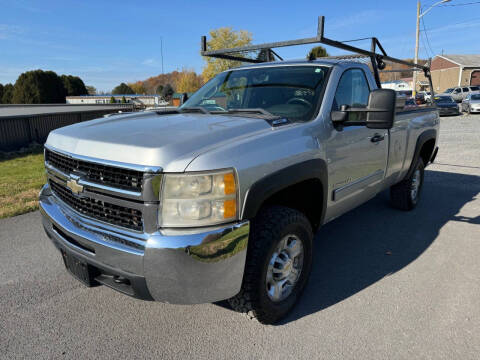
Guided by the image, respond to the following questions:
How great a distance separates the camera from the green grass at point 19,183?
5.19 m

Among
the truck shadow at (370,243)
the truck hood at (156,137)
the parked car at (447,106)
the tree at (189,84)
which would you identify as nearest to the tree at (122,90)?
the tree at (189,84)

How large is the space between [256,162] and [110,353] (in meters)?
Answer: 1.55

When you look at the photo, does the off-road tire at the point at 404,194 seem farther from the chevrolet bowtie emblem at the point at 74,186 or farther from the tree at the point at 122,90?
the tree at the point at 122,90

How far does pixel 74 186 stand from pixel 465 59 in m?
60.7

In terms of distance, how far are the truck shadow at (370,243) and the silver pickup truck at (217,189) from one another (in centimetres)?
38

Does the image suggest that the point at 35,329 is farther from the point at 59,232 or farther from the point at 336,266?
the point at 336,266

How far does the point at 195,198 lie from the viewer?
1966mm

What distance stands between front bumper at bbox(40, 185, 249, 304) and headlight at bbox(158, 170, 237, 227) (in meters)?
0.07

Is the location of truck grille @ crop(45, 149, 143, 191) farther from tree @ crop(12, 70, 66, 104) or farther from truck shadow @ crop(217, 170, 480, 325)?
tree @ crop(12, 70, 66, 104)

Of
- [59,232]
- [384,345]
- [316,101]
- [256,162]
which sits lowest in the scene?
[384,345]

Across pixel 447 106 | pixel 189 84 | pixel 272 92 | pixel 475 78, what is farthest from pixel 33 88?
pixel 475 78

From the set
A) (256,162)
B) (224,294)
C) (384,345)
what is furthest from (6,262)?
(384,345)

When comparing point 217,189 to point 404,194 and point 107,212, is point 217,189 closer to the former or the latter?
point 107,212

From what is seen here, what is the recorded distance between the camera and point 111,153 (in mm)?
2078
